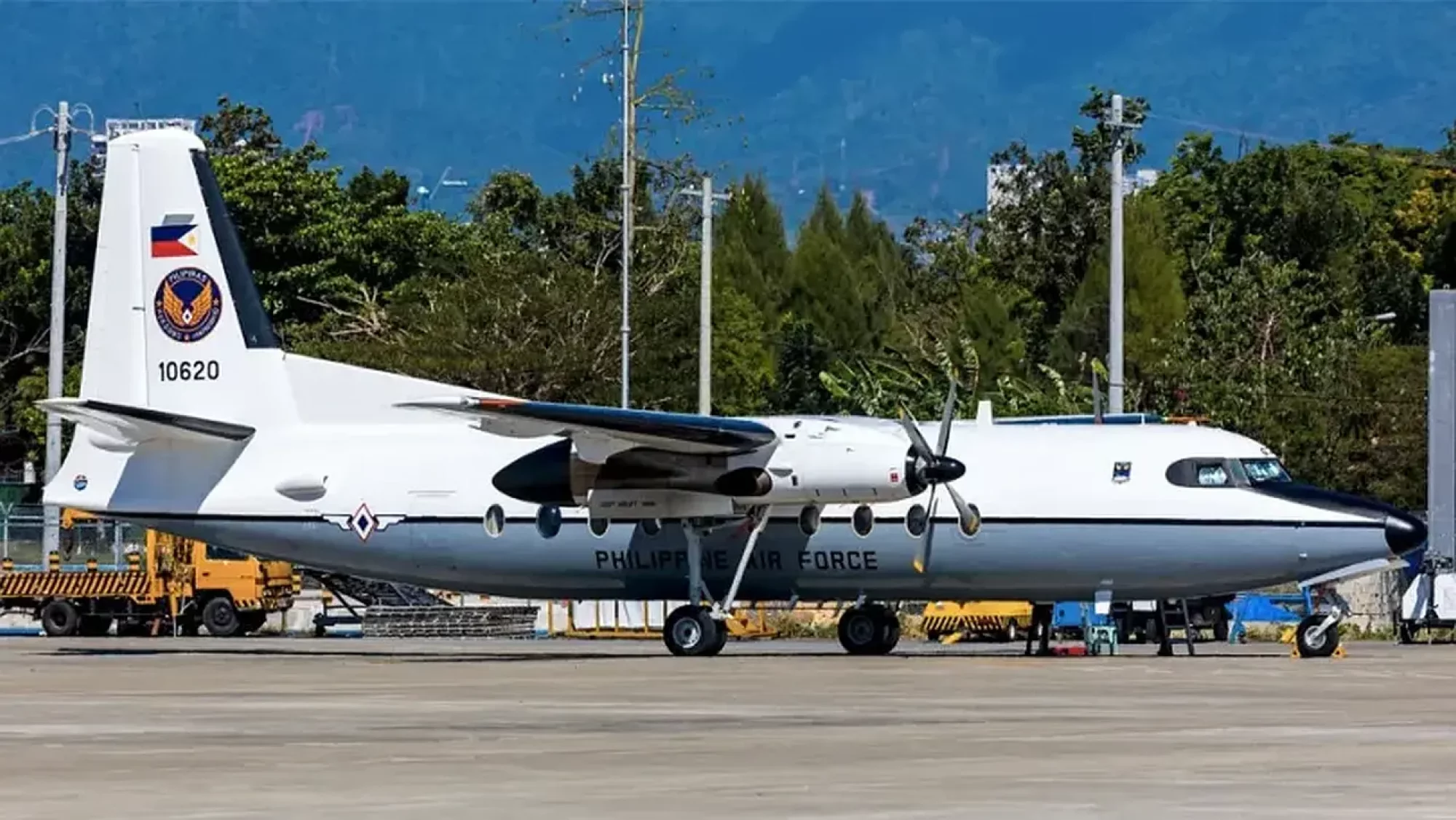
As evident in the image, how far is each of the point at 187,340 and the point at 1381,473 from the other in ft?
114

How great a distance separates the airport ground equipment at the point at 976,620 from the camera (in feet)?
130

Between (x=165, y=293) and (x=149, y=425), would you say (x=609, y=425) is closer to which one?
(x=149, y=425)

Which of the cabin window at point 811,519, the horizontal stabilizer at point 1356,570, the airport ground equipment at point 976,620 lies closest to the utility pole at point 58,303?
the airport ground equipment at point 976,620

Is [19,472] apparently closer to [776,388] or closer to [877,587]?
[776,388]

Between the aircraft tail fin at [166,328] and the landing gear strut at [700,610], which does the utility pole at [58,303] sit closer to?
the aircraft tail fin at [166,328]

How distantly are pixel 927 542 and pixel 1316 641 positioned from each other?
5.07 m

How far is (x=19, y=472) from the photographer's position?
73.2 metres

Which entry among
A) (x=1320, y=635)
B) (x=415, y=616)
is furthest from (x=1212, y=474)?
(x=415, y=616)

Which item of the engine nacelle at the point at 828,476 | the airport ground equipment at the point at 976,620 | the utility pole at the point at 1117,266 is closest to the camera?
the engine nacelle at the point at 828,476

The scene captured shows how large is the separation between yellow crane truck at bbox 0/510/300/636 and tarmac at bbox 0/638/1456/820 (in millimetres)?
11186

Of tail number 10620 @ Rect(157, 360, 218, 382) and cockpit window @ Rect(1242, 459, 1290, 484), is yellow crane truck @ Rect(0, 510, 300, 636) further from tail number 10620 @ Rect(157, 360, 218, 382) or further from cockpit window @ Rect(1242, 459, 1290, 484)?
cockpit window @ Rect(1242, 459, 1290, 484)

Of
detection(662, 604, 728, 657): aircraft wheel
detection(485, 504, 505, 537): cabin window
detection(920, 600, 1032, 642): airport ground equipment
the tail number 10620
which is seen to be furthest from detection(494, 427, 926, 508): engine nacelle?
detection(920, 600, 1032, 642): airport ground equipment

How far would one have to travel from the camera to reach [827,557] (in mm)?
30984

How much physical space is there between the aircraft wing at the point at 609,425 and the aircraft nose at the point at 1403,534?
24.5 ft
